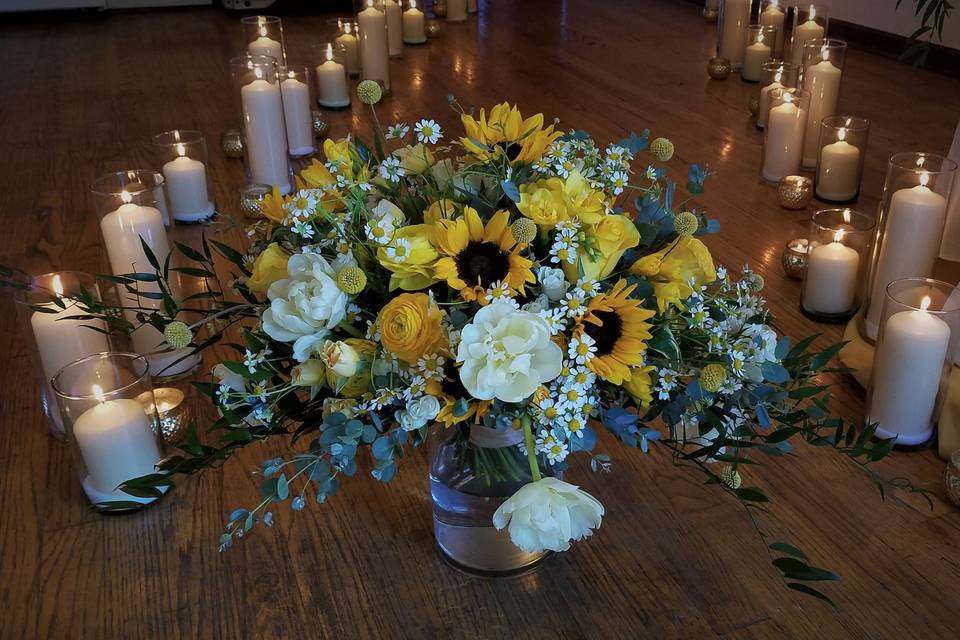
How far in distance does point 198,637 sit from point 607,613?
333mm

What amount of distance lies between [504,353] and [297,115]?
4.58ft

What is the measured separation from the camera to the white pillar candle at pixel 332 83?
218cm

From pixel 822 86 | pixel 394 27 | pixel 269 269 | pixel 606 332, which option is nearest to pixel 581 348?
pixel 606 332

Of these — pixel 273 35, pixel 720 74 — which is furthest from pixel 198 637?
pixel 720 74

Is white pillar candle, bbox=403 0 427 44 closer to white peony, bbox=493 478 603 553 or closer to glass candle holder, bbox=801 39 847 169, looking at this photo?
glass candle holder, bbox=801 39 847 169

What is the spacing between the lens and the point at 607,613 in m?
0.76

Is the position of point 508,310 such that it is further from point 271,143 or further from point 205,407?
point 271,143

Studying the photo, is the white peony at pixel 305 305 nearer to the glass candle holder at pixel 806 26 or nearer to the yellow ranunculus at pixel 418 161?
the yellow ranunculus at pixel 418 161

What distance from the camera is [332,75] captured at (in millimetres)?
2176

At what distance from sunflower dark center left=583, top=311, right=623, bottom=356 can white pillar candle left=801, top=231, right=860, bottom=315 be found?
69cm

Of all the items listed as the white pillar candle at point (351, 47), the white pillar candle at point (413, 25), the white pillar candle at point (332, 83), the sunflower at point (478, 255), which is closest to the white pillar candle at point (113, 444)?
the sunflower at point (478, 255)

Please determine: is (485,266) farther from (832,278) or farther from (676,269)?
(832,278)

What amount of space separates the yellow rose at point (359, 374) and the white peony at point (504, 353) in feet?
0.26

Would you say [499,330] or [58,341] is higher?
[499,330]
